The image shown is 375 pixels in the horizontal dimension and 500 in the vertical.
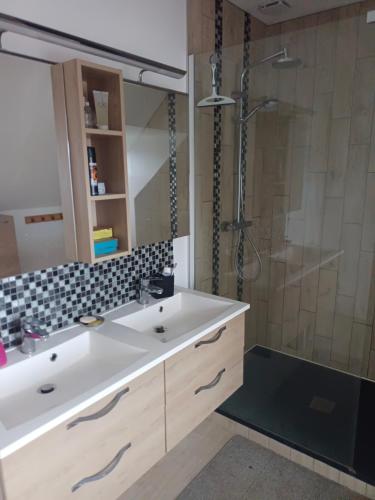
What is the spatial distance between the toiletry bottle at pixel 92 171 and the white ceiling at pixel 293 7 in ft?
5.08

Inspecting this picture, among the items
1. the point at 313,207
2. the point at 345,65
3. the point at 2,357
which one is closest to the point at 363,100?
the point at 345,65

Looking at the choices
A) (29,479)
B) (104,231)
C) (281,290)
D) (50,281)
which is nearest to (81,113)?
(104,231)

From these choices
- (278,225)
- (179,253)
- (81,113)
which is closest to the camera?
(81,113)

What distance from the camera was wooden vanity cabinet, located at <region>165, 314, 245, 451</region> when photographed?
Answer: 1450mm

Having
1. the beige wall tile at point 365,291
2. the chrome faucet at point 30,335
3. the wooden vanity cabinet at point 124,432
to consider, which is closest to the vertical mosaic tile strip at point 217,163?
the wooden vanity cabinet at point 124,432

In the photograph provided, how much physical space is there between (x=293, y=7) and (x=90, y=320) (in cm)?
232

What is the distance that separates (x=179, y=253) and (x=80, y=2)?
4.36 ft

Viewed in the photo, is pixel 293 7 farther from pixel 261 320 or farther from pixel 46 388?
pixel 46 388

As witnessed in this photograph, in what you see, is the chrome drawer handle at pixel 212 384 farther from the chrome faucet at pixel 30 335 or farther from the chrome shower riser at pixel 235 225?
the chrome shower riser at pixel 235 225

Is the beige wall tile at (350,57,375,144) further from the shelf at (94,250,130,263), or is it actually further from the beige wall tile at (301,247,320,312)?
the shelf at (94,250,130,263)

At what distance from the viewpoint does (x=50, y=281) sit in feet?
4.89

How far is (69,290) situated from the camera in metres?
1.57

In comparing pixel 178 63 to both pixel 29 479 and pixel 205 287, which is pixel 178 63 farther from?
pixel 29 479

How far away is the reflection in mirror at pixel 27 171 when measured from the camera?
4.25 ft
